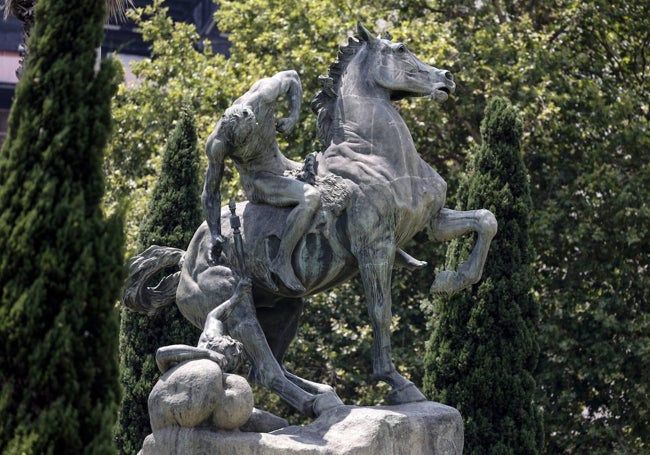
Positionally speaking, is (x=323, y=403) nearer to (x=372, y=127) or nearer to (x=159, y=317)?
(x=372, y=127)

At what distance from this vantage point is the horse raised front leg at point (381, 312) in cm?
1058

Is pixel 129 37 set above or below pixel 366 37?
below

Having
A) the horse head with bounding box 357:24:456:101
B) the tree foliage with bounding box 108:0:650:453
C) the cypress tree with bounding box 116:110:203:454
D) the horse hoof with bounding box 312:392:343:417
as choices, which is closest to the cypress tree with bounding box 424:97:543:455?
the tree foliage with bounding box 108:0:650:453

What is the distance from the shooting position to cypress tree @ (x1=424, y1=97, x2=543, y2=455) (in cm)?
1563

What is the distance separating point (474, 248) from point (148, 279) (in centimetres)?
261

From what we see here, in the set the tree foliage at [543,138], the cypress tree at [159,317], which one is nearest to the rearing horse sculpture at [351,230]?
the cypress tree at [159,317]

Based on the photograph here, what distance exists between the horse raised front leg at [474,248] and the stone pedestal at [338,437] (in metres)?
1.04

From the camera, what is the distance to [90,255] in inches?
327

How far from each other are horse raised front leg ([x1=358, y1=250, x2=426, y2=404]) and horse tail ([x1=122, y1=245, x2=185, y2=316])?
1610mm

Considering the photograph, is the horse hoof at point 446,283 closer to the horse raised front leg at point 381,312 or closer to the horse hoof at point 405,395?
the horse raised front leg at point 381,312

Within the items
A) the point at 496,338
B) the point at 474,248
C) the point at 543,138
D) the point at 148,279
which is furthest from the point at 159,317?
the point at 543,138

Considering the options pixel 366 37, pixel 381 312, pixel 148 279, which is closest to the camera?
pixel 381 312

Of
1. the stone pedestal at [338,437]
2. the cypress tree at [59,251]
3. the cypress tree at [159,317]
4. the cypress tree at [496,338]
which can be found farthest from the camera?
the cypress tree at [159,317]

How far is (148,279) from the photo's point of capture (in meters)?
11.3
